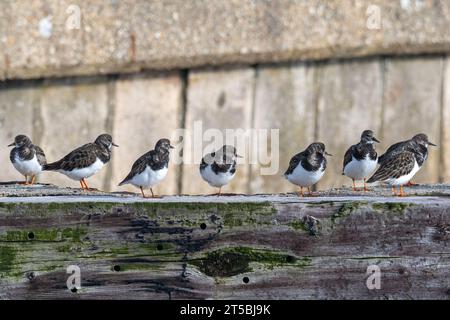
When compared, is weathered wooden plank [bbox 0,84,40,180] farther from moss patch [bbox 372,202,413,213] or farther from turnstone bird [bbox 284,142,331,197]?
moss patch [bbox 372,202,413,213]

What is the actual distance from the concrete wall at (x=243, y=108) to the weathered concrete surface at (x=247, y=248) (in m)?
5.37

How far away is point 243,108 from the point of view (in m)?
11.2

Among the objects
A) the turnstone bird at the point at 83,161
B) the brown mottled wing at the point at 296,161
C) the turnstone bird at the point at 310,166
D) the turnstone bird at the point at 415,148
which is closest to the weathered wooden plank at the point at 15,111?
the turnstone bird at the point at 83,161

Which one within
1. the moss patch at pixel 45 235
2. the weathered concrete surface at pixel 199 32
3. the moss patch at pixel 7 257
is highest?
the weathered concrete surface at pixel 199 32

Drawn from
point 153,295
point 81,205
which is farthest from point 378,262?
point 81,205

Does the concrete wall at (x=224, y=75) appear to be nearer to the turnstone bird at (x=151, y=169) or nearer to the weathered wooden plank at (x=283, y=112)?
the weathered wooden plank at (x=283, y=112)

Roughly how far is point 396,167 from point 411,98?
3028mm

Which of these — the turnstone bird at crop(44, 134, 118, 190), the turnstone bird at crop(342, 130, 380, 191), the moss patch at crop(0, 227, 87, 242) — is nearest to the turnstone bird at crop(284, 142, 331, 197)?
the turnstone bird at crop(342, 130, 380, 191)

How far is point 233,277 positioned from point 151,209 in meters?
0.51

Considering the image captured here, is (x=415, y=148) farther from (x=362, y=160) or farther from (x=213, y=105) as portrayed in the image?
(x=213, y=105)

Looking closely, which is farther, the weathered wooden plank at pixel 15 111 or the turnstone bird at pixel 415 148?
the weathered wooden plank at pixel 15 111

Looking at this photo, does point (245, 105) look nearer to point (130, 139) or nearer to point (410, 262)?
point (130, 139)

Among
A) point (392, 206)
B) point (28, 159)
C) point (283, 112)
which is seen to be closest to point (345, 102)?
point (283, 112)

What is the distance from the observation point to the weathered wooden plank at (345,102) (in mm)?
11195
